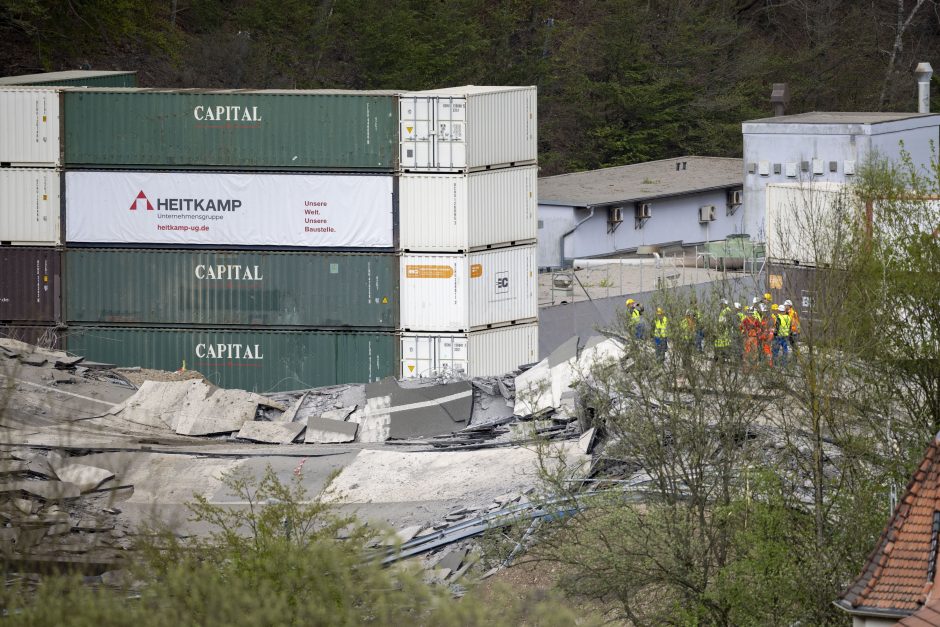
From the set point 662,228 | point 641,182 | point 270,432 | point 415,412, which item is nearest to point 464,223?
point 415,412

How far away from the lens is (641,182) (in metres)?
51.6

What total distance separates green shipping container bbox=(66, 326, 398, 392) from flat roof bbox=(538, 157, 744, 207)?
17100mm

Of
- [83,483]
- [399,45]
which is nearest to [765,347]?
[83,483]

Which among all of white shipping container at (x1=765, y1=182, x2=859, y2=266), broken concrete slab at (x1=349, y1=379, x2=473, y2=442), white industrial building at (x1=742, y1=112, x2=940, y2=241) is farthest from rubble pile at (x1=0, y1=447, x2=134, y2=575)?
white industrial building at (x1=742, y1=112, x2=940, y2=241)

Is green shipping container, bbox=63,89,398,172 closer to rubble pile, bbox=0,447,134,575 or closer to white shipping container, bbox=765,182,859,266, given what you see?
white shipping container, bbox=765,182,859,266

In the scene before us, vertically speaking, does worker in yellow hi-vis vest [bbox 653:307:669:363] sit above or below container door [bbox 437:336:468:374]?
above

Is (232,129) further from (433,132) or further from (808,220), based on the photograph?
(808,220)

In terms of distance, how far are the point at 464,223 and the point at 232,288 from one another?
17.6ft

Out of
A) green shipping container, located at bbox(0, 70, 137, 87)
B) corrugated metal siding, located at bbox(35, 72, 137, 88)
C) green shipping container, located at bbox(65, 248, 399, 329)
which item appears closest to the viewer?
green shipping container, located at bbox(65, 248, 399, 329)

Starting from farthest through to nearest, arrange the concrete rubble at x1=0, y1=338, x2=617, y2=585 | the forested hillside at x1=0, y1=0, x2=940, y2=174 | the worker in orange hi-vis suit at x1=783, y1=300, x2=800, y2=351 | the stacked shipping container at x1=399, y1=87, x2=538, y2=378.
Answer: the forested hillside at x1=0, y1=0, x2=940, y2=174 → the stacked shipping container at x1=399, y1=87, x2=538, y2=378 → the concrete rubble at x1=0, y1=338, x2=617, y2=585 → the worker in orange hi-vis suit at x1=783, y1=300, x2=800, y2=351

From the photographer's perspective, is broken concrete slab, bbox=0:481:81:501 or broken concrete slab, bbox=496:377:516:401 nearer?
broken concrete slab, bbox=0:481:81:501

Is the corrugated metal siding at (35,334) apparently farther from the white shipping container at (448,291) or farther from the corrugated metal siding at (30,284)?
the white shipping container at (448,291)

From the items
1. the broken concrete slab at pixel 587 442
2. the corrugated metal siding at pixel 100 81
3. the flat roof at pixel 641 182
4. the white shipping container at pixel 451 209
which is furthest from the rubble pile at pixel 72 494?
the flat roof at pixel 641 182

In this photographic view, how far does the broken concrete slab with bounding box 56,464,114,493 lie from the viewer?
20078 millimetres
